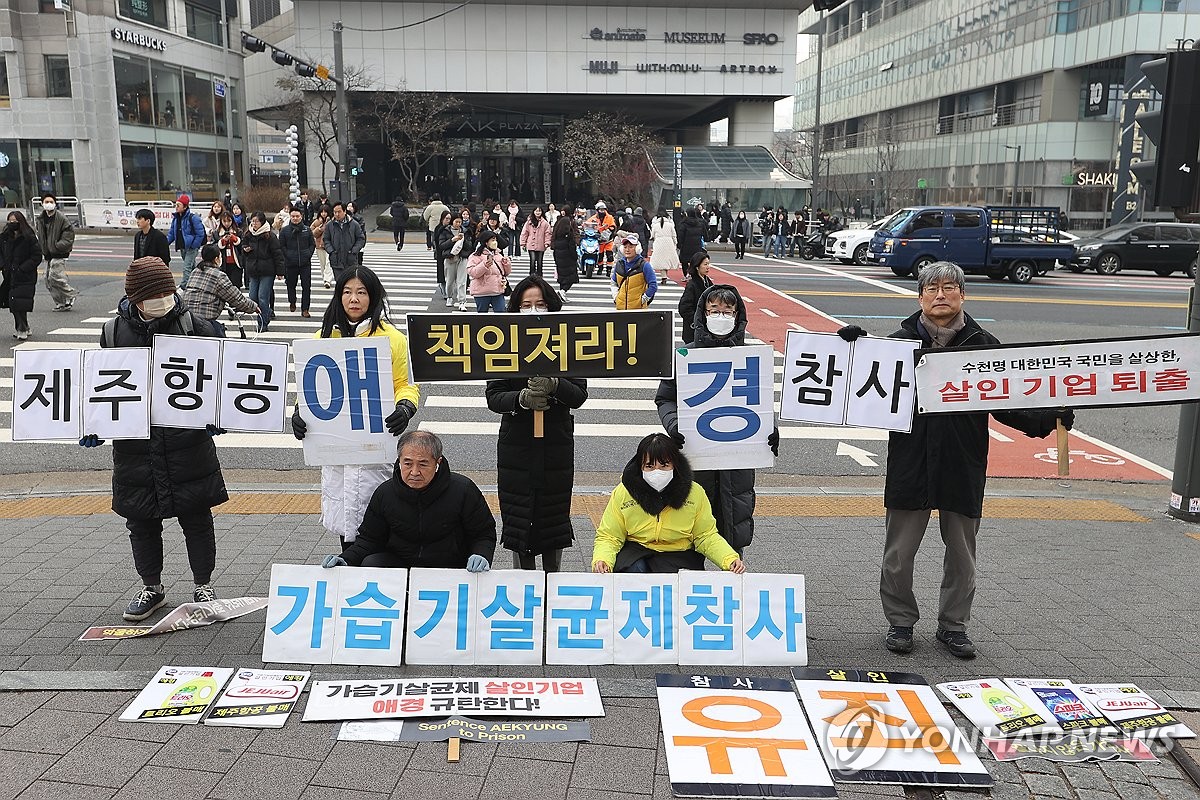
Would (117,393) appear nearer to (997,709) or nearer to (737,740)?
(737,740)

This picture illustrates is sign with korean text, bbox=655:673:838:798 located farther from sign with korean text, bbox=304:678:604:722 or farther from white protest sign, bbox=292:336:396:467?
white protest sign, bbox=292:336:396:467

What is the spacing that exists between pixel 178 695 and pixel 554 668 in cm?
183

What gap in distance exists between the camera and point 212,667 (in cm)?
497

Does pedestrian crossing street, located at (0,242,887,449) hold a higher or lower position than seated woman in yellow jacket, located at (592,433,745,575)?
lower

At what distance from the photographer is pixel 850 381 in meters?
5.59

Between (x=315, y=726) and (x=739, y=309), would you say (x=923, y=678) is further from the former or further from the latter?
(x=315, y=726)

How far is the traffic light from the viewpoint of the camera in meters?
6.66

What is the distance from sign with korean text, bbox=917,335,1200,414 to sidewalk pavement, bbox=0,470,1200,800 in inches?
54.2

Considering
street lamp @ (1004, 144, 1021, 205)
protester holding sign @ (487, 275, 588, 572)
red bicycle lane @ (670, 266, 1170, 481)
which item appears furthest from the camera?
street lamp @ (1004, 144, 1021, 205)

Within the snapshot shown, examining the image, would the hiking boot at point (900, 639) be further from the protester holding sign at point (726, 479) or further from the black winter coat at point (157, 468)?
the black winter coat at point (157, 468)

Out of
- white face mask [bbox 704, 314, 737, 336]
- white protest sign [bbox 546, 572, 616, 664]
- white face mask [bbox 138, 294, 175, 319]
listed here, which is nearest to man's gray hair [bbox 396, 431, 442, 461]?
white protest sign [bbox 546, 572, 616, 664]

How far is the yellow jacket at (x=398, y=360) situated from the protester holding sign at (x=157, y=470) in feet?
2.92

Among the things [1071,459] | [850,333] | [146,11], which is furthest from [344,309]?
[146,11]

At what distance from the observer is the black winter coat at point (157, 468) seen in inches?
213
